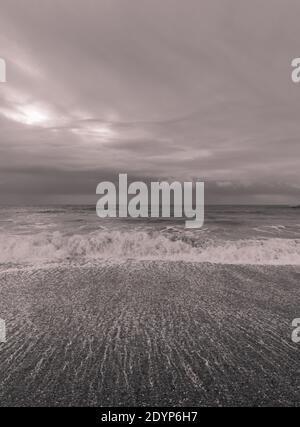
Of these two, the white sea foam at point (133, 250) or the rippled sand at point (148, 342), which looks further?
the white sea foam at point (133, 250)

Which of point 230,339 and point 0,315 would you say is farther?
point 0,315

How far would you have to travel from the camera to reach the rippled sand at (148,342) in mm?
3668

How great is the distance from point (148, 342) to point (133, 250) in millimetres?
8641

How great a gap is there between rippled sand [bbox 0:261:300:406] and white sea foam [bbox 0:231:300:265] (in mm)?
3259

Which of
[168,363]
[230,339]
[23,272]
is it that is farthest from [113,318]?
[23,272]

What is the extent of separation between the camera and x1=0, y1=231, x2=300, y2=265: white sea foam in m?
12.3

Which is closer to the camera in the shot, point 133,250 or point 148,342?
point 148,342

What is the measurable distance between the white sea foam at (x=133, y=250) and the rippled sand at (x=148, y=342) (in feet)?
10.7

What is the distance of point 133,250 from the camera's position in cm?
1356

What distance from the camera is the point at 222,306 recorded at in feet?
22.1

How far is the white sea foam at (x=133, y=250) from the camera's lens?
12281 mm

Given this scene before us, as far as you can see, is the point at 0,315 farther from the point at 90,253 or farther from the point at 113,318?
the point at 90,253

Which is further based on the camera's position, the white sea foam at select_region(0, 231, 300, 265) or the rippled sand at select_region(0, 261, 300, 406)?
→ the white sea foam at select_region(0, 231, 300, 265)

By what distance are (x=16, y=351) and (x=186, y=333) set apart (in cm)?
293
